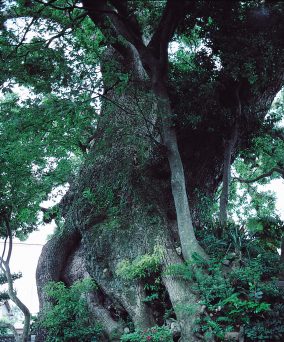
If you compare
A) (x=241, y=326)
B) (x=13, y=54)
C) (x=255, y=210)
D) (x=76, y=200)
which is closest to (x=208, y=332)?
(x=241, y=326)

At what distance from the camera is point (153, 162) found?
28.8ft

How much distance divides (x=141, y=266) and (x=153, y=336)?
4.22ft

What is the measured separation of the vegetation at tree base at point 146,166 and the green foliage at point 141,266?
38 millimetres

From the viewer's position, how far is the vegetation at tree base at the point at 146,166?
6746 mm

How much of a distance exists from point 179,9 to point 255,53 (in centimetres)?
187

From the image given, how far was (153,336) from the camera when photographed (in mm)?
6277

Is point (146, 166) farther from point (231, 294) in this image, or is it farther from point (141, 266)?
point (231, 294)

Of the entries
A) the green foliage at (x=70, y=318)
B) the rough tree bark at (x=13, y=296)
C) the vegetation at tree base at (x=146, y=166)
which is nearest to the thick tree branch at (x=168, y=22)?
the vegetation at tree base at (x=146, y=166)

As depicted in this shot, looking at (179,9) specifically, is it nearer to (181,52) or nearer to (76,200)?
(181,52)

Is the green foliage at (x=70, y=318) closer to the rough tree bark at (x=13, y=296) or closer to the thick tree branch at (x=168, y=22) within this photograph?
the rough tree bark at (x=13, y=296)

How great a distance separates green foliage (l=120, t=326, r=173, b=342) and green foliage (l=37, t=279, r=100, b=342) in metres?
1.36

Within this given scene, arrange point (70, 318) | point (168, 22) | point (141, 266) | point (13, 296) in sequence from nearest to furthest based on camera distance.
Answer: point (168, 22) < point (141, 266) < point (70, 318) < point (13, 296)

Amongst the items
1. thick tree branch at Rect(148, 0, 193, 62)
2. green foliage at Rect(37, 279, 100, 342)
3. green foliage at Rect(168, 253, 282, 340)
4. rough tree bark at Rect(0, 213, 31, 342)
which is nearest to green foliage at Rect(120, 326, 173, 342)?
green foliage at Rect(168, 253, 282, 340)

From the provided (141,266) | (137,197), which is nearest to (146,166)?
(137,197)
